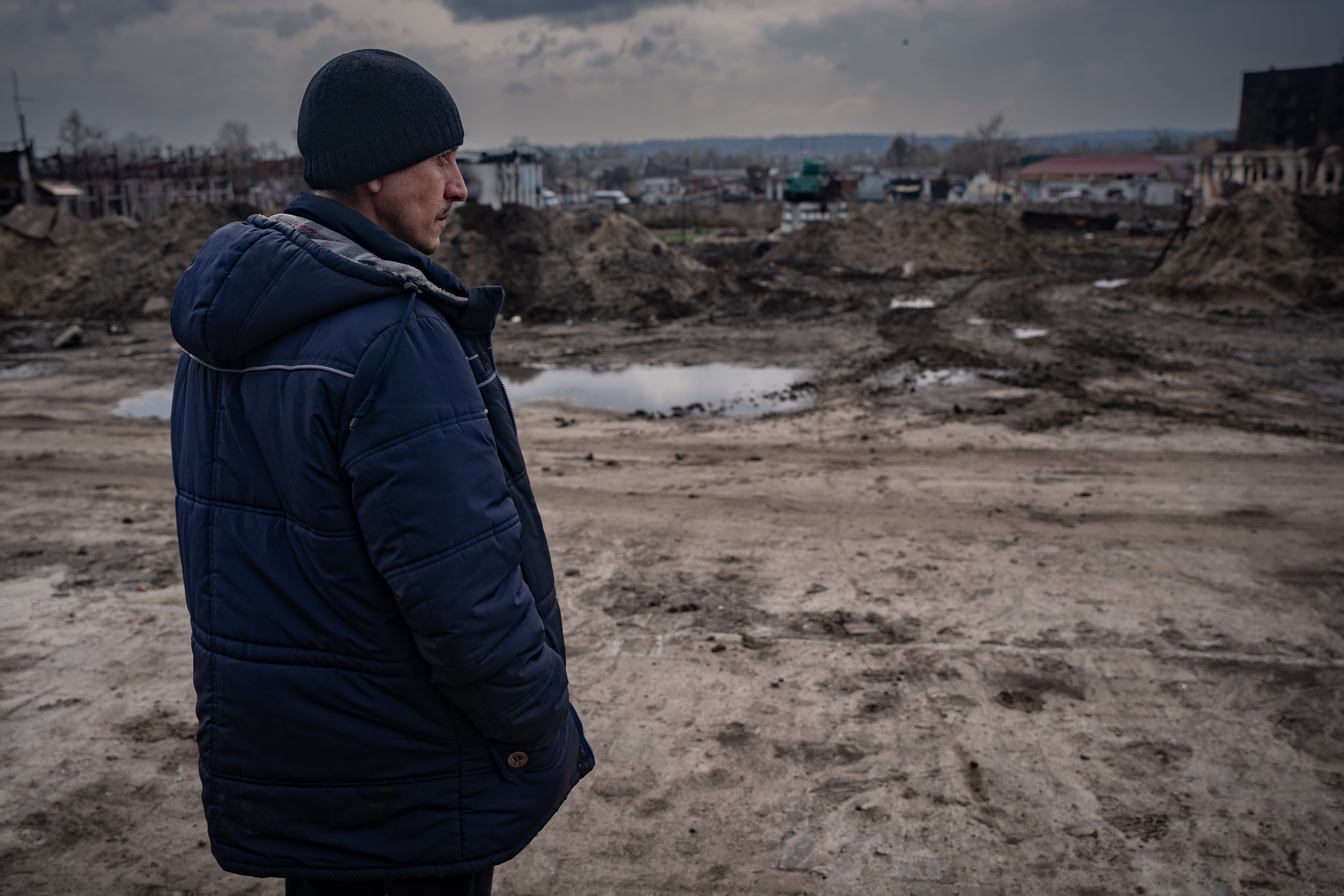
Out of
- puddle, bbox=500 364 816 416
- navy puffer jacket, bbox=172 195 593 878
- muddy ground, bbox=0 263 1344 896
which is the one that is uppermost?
navy puffer jacket, bbox=172 195 593 878

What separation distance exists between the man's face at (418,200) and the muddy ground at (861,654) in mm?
2311

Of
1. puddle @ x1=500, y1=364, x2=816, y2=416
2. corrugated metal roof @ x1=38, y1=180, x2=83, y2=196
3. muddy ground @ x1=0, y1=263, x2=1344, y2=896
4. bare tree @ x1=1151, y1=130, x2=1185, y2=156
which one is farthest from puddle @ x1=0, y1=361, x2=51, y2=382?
bare tree @ x1=1151, y1=130, x2=1185, y2=156

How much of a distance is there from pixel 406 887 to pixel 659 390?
1060 centimetres

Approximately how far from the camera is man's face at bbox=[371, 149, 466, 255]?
1.88 meters

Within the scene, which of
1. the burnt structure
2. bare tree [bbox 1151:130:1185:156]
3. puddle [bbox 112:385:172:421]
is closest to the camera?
puddle [bbox 112:385:172:421]

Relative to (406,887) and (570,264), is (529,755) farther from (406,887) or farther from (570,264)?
(570,264)

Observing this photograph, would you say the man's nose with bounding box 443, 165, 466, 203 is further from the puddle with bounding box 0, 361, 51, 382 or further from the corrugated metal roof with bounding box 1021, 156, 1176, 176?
the corrugated metal roof with bounding box 1021, 156, 1176, 176

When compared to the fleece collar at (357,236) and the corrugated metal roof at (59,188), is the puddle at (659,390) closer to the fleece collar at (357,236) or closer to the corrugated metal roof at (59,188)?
the fleece collar at (357,236)

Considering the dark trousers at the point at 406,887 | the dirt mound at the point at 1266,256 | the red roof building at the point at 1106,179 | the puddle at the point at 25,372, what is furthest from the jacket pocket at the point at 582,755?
the red roof building at the point at 1106,179

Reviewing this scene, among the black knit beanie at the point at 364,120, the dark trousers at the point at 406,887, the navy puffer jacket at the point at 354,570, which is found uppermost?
the black knit beanie at the point at 364,120

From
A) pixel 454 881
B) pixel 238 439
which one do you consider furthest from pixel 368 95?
pixel 454 881

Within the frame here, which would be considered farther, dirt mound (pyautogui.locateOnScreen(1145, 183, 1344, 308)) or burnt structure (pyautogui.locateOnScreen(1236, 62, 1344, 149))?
burnt structure (pyautogui.locateOnScreen(1236, 62, 1344, 149))

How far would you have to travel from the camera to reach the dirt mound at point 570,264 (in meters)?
19.0

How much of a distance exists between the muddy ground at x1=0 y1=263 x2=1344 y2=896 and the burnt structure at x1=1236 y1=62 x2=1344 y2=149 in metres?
48.6
